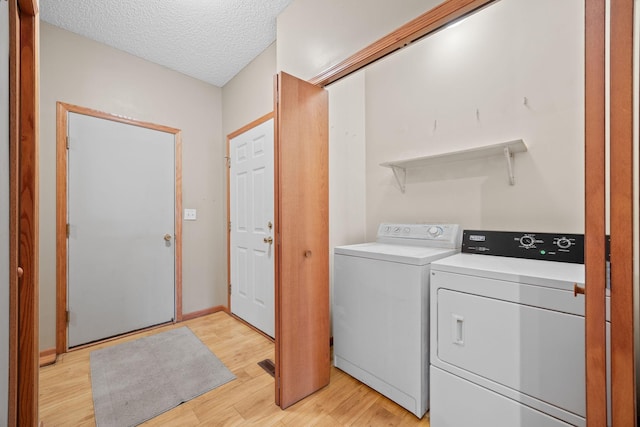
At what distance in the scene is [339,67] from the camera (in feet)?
5.04

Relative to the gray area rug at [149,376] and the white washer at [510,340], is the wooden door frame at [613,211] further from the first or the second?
the gray area rug at [149,376]

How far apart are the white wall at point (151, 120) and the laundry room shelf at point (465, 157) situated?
2114 millimetres

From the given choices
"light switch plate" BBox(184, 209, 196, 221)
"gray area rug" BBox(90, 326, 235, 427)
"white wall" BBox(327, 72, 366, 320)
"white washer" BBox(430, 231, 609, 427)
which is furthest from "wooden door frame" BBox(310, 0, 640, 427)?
"light switch plate" BBox(184, 209, 196, 221)

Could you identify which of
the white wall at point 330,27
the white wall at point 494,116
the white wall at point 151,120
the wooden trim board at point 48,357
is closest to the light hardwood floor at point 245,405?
the wooden trim board at point 48,357

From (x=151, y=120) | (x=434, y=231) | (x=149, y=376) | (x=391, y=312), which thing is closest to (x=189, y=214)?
(x=151, y=120)

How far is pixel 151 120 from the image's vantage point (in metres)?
2.69

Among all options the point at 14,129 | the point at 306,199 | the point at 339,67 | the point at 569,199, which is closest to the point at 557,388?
the point at 569,199

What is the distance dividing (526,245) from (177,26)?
3.01m

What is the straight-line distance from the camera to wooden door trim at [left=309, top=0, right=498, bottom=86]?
108 centimetres

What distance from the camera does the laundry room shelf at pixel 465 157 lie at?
144 centimetres

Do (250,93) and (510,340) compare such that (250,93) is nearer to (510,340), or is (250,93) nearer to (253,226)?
(253,226)

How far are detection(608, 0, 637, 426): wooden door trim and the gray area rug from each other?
1921 mm

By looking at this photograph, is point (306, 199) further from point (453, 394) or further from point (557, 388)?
point (557, 388)

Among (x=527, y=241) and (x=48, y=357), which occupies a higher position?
(x=527, y=241)
